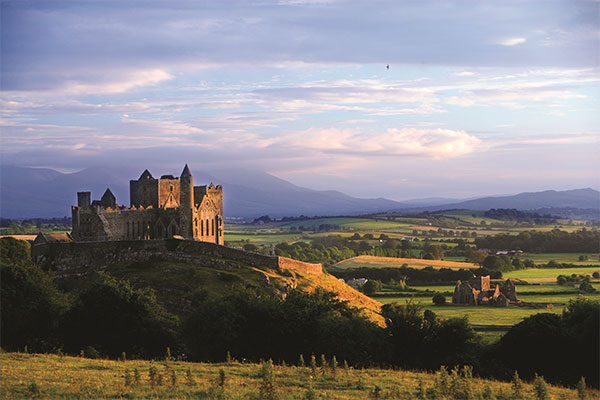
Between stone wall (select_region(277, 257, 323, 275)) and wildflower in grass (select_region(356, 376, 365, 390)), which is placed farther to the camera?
stone wall (select_region(277, 257, 323, 275))

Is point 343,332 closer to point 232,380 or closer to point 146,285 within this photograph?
point 232,380

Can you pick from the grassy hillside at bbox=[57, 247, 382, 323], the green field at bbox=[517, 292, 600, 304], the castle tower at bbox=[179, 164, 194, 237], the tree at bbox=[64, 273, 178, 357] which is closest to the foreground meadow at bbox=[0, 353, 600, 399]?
the tree at bbox=[64, 273, 178, 357]

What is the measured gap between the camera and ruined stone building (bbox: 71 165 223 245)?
206ft

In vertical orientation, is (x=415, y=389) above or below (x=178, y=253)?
below

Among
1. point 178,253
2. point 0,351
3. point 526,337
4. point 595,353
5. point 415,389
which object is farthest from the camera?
point 178,253

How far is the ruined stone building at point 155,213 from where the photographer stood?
62.7m

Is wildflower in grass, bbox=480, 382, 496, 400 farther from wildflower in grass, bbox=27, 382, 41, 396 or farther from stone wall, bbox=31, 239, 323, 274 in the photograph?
stone wall, bbox=31, 239, 323, 274

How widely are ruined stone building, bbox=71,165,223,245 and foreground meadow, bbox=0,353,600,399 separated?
33.0 metres

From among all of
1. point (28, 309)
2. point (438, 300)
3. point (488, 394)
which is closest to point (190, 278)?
point (28, 309)

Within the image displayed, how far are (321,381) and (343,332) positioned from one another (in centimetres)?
1062

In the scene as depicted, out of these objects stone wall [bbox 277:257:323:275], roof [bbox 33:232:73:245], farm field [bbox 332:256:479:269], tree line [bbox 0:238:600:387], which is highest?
roof [bbox 33:232:73:245]

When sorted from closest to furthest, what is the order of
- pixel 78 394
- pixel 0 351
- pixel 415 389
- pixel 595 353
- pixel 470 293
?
pixel 78 394
pixel 415 389
pixel 0 351
pixel 595 353
pixel 470 293

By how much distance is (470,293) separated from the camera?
89.6m

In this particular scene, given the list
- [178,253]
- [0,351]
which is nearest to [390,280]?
[178,253]
